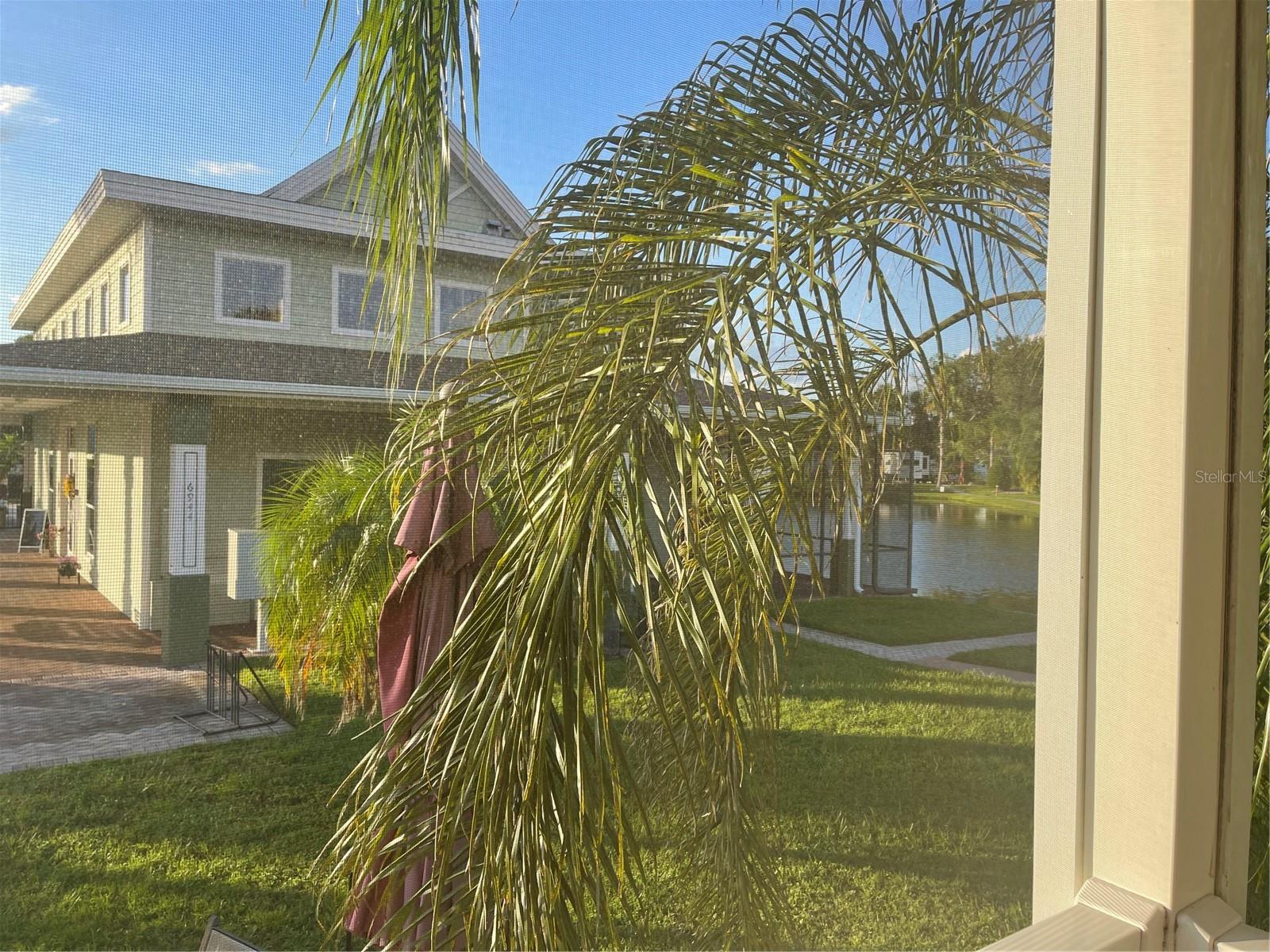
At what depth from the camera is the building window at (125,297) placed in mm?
836

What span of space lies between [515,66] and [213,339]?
18.9 inches

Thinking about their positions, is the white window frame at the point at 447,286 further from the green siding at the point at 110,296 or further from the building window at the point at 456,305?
the green siding at the point at 110,296

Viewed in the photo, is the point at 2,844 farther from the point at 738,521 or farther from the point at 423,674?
the point at 738,521

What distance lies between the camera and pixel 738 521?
1032mm

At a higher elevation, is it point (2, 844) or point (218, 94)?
point (218, 94)

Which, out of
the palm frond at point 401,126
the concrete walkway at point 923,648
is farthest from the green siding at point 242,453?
the concrete walkway at point 923,648

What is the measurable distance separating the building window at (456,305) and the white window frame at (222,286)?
162 mm

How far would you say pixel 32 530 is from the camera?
829mm

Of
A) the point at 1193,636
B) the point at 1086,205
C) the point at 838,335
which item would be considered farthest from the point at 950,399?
the point at 1193,636

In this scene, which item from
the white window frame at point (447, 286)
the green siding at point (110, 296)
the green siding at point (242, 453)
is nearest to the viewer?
the green siding at point (110, 296)

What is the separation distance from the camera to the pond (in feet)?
3.41

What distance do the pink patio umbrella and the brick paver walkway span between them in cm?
20

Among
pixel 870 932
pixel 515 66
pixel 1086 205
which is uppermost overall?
pixel 515 66

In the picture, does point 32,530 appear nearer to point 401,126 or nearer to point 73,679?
point 73,679
